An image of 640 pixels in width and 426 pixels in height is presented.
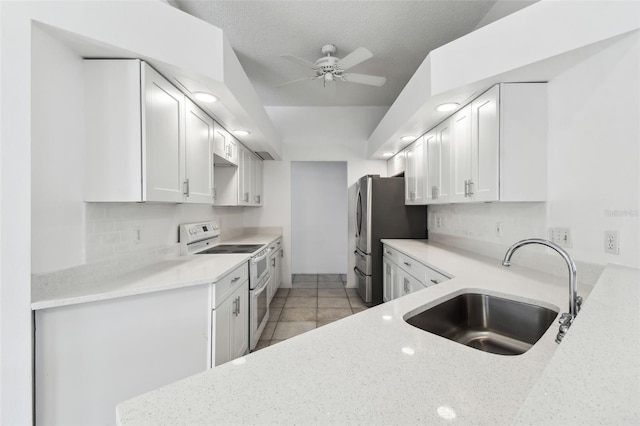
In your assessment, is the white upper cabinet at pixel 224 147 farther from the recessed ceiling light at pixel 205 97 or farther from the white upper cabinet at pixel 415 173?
the white upper cabinet at pixel 415 173

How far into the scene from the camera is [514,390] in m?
0.59

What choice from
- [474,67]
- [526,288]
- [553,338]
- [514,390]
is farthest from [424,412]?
[474,67]

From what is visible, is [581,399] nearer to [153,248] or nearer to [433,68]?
[433,68]

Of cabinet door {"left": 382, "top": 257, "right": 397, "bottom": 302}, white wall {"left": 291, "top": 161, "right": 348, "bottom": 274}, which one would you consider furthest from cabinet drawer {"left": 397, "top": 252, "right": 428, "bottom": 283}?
white wall {"left": 291, "top": 161, "right": 348, "bottom": 274}

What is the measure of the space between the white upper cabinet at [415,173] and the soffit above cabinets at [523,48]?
0.90m

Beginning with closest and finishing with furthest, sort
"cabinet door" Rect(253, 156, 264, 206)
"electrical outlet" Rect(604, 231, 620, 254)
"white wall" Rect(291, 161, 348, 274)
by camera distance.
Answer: "electrical outlet" Rect(604, 231, 620, 254) → "cabinet door" Rect(253, 156, 264, 206) → "white wall" Rect(291, 161, 348, 274)

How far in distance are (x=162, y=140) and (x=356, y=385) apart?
1693mm

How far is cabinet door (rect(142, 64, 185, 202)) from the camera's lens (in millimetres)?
1511

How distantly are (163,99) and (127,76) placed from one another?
22 cm

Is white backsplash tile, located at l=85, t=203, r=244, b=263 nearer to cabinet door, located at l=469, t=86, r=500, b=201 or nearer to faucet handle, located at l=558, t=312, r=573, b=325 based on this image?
faucet handle, located at l=558, t=312, r=573, b=325

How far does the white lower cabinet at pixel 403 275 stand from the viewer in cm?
213

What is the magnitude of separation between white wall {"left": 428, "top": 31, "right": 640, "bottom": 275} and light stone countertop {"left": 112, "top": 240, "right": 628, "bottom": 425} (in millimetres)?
861

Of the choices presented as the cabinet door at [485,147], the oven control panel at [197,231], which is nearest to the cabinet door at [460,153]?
the cabinet door at [485,147]

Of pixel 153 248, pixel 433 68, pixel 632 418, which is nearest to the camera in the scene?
pixel 632 418
